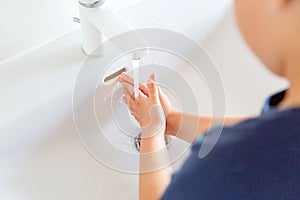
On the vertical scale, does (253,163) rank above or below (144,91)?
above

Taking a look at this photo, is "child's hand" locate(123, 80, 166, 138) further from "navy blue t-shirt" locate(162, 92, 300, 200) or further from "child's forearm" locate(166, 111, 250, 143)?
"navy blue t-shirt" locate(162, 92, 300, 200)

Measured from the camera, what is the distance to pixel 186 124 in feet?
2.34

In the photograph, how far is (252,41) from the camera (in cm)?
36

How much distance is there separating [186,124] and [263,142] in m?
0.36

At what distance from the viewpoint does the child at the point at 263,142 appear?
335mm

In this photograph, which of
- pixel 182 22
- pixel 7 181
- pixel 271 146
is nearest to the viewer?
pixel 271 146

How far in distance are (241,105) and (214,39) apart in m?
0.12

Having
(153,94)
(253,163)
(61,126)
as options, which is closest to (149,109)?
(153,94)

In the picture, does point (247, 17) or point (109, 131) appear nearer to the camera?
point (247, 17)

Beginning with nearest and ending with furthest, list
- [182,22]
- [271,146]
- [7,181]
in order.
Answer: [271,146]
[7,181]
[182,22]

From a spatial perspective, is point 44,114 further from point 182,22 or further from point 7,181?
point 182,22

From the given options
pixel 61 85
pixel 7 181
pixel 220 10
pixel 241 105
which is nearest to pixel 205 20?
pixel 220 10

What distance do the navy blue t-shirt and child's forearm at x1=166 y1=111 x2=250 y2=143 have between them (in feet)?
0.99

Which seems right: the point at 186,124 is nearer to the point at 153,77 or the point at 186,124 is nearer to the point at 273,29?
the point at 153,77
